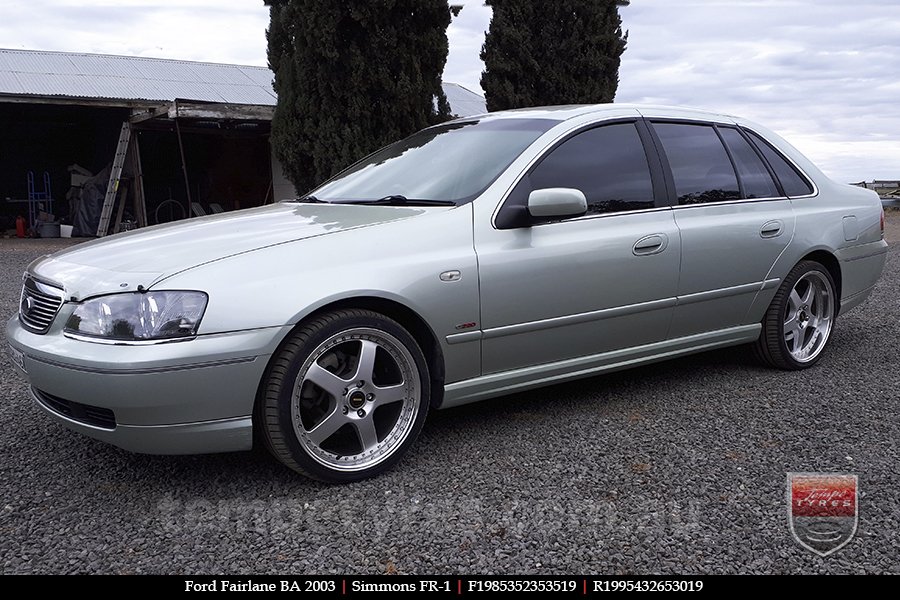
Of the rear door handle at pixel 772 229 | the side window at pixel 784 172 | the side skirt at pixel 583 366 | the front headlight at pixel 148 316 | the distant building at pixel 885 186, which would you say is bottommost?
the distant building at pixel 885 186

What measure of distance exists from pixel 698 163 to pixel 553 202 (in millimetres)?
1326

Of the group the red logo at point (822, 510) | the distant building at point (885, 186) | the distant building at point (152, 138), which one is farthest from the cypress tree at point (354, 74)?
the distant building at point (885, 186)

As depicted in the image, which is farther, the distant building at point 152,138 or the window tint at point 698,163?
the distant building at point 152,138

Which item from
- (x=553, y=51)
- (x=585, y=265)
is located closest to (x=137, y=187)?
(x=553, y=51)

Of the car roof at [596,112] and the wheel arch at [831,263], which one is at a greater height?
the car roof at [596,112]

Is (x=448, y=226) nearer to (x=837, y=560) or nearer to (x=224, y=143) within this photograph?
(x=837, y=560)

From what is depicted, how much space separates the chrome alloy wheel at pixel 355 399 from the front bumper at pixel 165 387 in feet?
0.70

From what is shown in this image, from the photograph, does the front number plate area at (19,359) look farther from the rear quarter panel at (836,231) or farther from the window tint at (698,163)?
the rear quarter panel at (836,231)

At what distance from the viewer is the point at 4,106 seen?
1744cm

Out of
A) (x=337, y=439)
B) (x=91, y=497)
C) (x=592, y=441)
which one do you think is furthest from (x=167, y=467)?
(x=592, y=441)

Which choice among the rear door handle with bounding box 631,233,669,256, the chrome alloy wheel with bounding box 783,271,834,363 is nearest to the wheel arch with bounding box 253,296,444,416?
the rear door handle with bounding box 631,233,669,256

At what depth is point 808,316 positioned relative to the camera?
485cm

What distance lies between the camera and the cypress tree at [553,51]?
465 inches
